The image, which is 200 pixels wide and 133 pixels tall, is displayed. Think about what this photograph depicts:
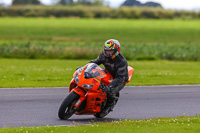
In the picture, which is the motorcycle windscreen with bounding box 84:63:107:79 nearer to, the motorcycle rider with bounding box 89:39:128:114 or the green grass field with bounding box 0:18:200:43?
the motorcycle rider with bounding box 89:39:128:114

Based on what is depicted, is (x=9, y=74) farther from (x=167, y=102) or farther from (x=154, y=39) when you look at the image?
(x=154, y=39)

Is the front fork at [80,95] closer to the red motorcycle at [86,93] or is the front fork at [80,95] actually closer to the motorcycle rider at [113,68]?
the red motorcycle at [86,93]

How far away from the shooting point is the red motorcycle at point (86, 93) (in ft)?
30.8

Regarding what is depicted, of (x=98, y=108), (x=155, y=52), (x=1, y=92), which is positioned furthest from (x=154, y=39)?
(x=98, y=108)

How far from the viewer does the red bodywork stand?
30.9 feet

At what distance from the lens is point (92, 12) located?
84125 mm

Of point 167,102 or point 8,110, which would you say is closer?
point 8,110

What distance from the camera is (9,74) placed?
19188 mm

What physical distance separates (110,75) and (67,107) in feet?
3.83

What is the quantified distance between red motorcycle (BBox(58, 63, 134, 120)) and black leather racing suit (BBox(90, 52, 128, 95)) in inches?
6.6

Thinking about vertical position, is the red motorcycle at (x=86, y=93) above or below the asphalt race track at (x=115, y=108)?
above

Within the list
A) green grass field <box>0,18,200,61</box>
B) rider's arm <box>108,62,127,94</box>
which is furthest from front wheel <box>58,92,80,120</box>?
green grass field <box>0,18,200,61</box>

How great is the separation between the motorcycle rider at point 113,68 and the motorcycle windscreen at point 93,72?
26cm

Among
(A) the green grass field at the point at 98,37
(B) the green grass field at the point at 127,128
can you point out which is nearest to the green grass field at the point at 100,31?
(A) the green grass field at the point at 98,37
